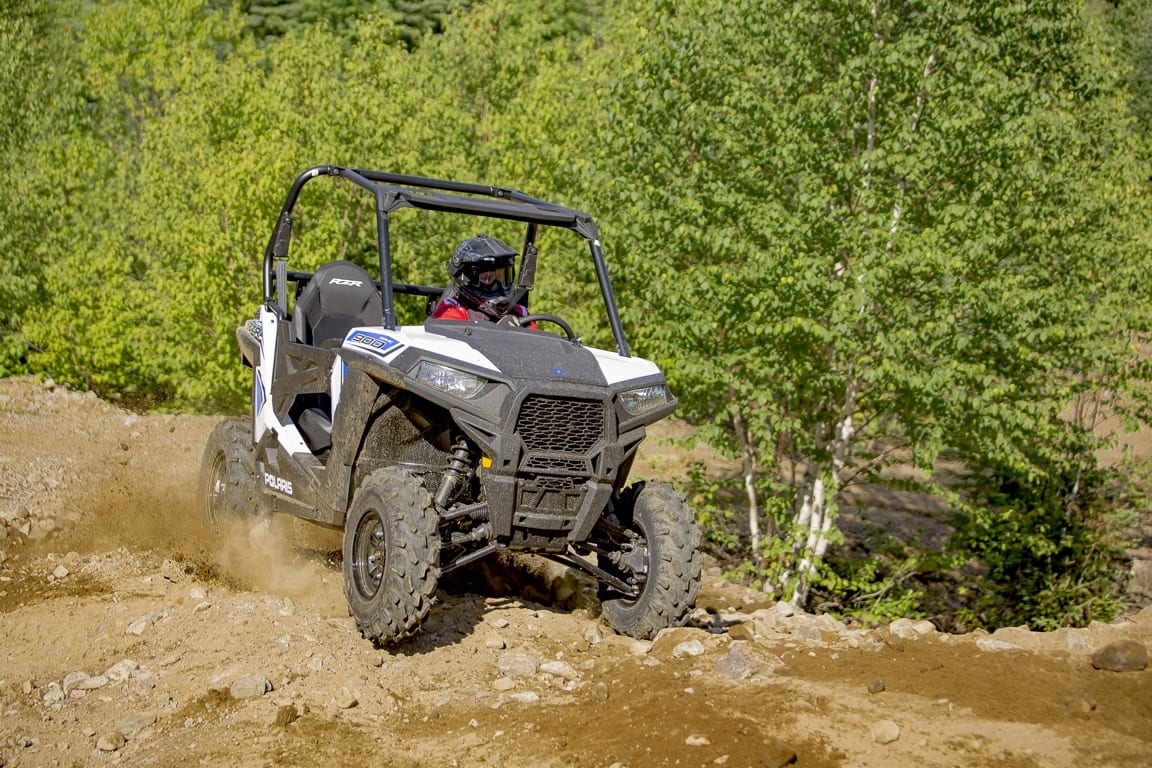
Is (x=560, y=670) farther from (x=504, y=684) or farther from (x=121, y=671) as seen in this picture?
(x=121, y=671)

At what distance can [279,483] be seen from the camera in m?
7.74

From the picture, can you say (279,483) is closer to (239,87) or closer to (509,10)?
(239,87)

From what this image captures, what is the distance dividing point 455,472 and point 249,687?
1.63m

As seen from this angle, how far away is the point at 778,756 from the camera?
4500 mm

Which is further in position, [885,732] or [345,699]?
[345,699]

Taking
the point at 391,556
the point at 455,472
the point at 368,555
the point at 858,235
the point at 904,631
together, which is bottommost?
the point at 904,631

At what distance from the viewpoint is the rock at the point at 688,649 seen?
20.4 feet

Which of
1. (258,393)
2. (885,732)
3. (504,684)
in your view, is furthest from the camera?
(258,393)

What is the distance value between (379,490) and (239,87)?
18.2 meters

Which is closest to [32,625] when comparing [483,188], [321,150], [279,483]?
[279,483]

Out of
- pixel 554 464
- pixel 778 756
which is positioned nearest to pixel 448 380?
pixel 554 464

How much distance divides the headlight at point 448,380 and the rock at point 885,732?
105 inches

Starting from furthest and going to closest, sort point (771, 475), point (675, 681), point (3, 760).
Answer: point (771, 475) < point (675, 681) < point (3, 760)

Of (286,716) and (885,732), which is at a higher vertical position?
(885,732)
